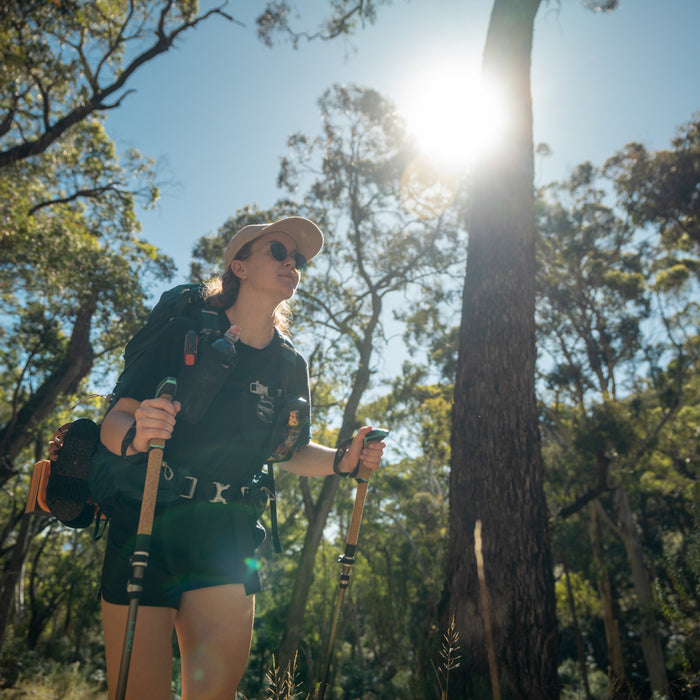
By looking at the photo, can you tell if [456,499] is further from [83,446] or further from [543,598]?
[83,446]

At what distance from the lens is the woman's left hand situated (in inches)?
83.9

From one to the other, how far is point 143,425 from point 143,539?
0.35 meters

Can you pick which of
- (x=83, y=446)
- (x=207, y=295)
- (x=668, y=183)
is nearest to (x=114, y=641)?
(x=83, y=446)

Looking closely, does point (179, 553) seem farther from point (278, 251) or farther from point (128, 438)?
point (278, 251)

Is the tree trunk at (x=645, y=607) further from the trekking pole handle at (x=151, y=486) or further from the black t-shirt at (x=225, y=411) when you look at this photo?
the trekking pole handle at (x=151, y=486)

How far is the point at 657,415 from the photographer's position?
14250mm

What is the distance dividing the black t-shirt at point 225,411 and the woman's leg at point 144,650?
48 centimetres

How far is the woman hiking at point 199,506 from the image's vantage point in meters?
1.61

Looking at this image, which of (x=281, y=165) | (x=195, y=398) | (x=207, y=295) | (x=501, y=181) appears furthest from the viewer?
(x=281, y=165)

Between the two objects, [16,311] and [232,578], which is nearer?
[232,578]

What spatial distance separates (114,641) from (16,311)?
530 inches

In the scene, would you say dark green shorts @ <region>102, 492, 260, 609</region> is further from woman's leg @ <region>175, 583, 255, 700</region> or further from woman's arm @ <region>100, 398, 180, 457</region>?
woman's arm @ <region>100, 398, 180, 457</region>

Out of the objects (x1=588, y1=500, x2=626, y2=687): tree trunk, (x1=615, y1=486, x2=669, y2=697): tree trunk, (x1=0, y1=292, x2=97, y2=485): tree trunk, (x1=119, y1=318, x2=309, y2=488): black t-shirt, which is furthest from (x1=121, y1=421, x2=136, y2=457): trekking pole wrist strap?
(x1=588, y1=500, x2=626, y2=687): tree trunk

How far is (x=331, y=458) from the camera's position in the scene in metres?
2.25
